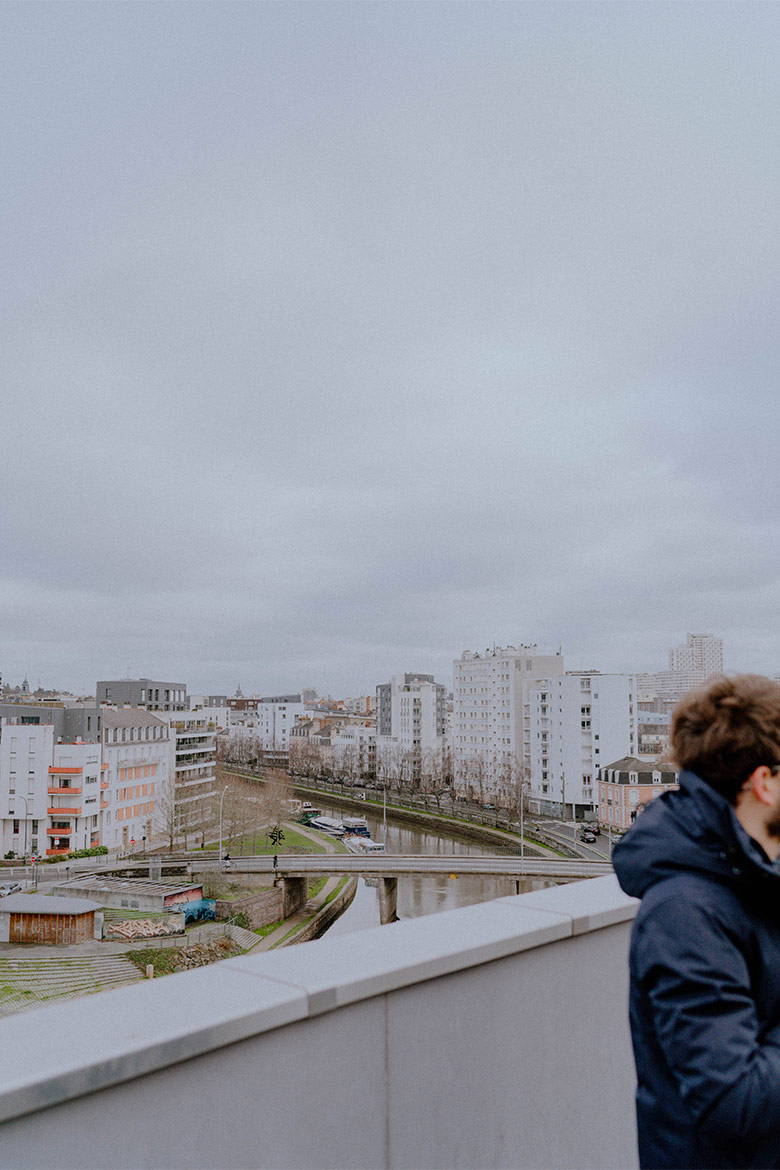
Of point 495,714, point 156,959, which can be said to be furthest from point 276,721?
point 156,959

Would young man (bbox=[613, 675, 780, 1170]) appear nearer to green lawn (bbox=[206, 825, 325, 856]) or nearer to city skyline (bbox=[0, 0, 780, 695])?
city skyline (bbox=[0, 0, 780, 695])

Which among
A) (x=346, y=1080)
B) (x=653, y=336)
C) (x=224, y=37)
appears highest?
(x=653, y=336)

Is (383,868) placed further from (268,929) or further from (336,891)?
(336,891)

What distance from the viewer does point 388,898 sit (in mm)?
26516

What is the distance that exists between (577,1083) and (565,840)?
3376 centimetres

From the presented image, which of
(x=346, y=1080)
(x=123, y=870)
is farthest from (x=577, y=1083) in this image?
(x=123, y=870)

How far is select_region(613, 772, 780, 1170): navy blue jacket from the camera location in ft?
1.90

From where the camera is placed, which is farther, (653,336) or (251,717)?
(251,717)

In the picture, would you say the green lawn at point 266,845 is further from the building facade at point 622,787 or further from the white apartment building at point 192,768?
the building facade at point 622,787

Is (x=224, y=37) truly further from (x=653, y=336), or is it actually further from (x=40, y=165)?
(x=653, y=336)

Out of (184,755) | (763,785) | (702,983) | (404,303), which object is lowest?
(184,755)

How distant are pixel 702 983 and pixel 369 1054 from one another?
46 centimetres

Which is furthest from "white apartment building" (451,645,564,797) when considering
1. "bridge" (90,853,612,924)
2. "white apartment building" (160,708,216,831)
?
"bridge" (90,853,612,924)

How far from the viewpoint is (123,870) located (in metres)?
28.6
